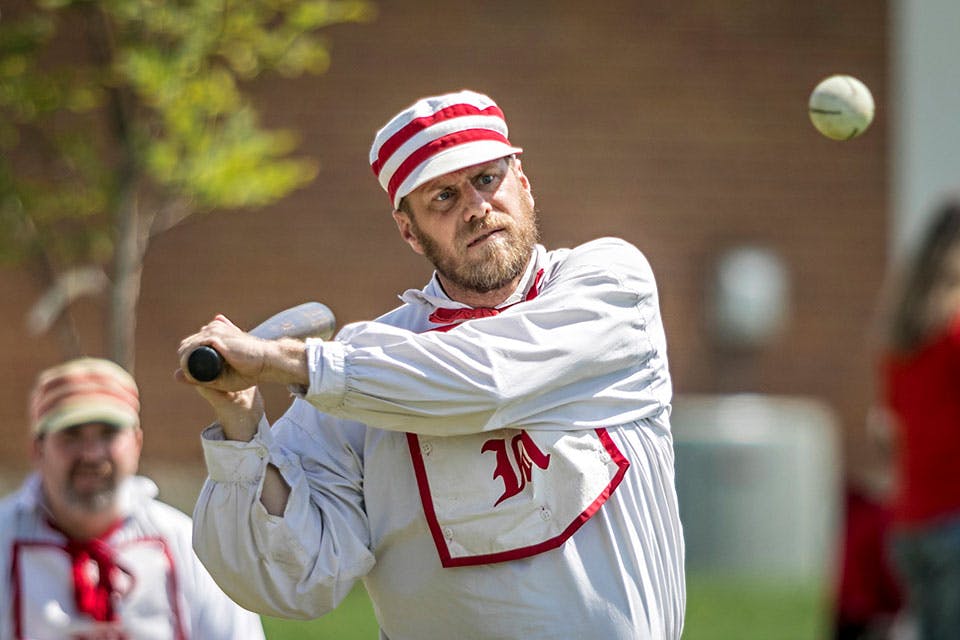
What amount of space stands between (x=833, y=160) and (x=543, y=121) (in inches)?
105

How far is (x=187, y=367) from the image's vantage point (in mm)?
3209

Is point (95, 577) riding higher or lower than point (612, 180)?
lower

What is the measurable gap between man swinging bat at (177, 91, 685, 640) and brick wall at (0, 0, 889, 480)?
31.8 feet

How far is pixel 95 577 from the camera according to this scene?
4789 mm

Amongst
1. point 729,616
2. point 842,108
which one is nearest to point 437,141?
point 842,108

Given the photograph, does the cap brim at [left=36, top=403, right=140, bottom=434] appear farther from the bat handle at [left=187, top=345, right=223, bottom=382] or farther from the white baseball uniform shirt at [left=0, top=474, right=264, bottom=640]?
the bat handle at [left=187, top=345, right=223, bottom=382]

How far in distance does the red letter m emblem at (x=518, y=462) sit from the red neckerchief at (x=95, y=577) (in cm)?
175

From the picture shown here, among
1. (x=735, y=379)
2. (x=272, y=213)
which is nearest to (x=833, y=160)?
(x=735, y=379)

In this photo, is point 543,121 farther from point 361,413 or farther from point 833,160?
point 361,413

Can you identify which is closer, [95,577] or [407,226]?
[407,226]

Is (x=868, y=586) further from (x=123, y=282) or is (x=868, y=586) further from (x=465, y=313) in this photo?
(x=465, y=313)

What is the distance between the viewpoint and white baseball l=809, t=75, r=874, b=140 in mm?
4461

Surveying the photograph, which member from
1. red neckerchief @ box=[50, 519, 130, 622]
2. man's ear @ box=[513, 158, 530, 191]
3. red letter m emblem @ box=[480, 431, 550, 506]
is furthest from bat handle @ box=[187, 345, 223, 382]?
red neckerchief @ box=[50, 519, 130, 622]

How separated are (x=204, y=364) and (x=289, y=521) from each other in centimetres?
43
